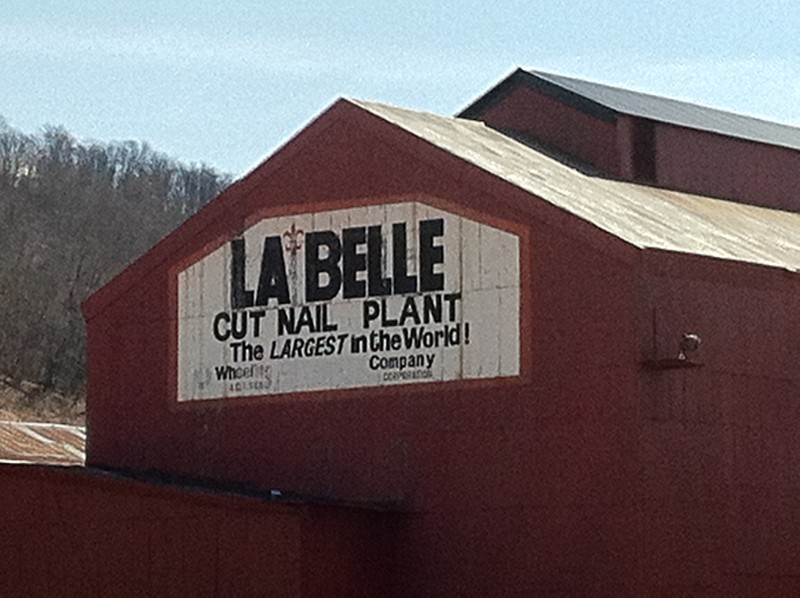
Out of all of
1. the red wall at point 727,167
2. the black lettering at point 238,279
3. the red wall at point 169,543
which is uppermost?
the red wall at point 727,167

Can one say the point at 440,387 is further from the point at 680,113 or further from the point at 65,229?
the point at 65,229

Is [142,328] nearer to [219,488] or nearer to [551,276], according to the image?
[219,488]

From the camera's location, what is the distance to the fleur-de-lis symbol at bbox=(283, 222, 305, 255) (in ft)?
93.2

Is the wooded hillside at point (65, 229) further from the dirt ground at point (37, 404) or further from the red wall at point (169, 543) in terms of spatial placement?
the red wall at point (169, 543)

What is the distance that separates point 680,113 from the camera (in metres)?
35.4

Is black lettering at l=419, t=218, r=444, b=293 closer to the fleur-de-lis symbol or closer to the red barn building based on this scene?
the red barn building

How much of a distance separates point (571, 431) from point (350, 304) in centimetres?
409

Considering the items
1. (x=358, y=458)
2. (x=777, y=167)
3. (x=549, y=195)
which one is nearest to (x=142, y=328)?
(x=358, y=458)

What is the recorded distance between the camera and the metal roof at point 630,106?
109 feet

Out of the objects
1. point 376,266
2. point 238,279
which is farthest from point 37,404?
point 376,266

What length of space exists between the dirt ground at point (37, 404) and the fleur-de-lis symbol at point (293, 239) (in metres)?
56.5

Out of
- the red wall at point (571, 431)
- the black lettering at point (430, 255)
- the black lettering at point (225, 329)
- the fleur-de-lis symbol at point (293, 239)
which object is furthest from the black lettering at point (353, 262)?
the black lettering at point (225, 329)

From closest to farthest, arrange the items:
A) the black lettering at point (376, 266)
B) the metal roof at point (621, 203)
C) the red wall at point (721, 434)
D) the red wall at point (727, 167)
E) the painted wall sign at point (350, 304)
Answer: the red wall at point (721, 434) < the painted wall sign at point (350, 304) < the metal roof at point (621, 203) < the black lettering at point (376, 266) < the red wall at point (727, 167)

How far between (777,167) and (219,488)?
13427mm
